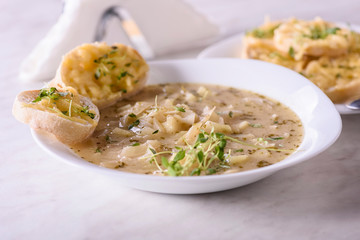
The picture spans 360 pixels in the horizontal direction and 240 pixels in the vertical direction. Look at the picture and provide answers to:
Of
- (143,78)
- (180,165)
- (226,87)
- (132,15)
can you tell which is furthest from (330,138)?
(132,15)

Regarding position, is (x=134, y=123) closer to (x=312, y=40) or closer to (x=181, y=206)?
(x=181, y=206)

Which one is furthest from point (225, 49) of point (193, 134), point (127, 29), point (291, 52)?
point (193, 134)

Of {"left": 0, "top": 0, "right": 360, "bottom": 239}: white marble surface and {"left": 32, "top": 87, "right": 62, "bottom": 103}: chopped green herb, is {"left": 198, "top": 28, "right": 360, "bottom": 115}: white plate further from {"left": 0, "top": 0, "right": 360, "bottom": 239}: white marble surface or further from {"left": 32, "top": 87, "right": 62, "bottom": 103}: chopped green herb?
{"left": 32, "top": 87, "right": 62, "bottom": 103}: chopped green herb

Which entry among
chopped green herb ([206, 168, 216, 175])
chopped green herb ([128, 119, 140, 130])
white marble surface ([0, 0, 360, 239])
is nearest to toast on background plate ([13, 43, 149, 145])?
chopped green herb ([128, 119, 140, 130])

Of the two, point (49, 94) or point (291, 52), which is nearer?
point (49, 94)

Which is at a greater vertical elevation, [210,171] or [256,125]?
[210,171]

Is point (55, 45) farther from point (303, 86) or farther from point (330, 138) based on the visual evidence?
point (330, 138)
